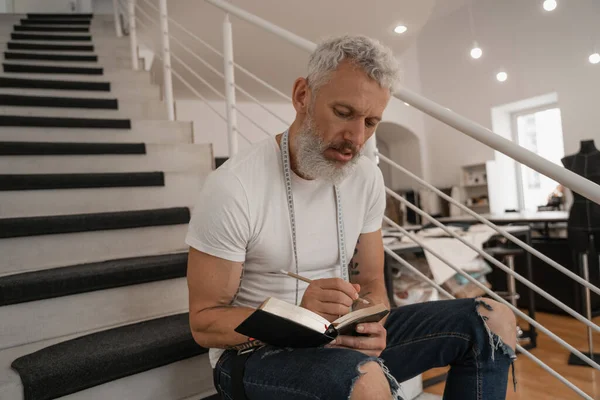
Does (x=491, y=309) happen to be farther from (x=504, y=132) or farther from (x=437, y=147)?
(x=437, y=147)

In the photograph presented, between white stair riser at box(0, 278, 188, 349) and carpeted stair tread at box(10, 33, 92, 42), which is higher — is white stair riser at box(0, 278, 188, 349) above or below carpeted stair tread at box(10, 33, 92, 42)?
below

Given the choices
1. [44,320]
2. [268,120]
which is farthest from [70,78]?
[268,120]

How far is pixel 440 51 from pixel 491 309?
8192 millimetres

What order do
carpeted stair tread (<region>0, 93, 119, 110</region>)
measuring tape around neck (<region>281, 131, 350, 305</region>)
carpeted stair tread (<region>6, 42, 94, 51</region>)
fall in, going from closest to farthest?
measuring tape around neck (<region>281, 131, 350, 305</region>), carpeted stair tread (<region>0, 93, 119, 110</region>), carpeted stair tread (<region>6, 42, 94, 51</region>)

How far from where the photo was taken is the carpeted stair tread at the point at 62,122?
2.14 m

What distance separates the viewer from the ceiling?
460 cm

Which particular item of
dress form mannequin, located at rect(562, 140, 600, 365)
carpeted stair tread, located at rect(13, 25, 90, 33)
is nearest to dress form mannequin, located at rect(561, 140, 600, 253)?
dress form mannequin, located at rect(562, 140, 600, 365)

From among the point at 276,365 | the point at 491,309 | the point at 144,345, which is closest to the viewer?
the point at 276,365

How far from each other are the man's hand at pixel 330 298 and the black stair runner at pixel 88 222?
1.05 metres

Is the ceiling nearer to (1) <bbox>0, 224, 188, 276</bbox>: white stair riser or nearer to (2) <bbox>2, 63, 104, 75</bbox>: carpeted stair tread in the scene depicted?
(2) <bbox>2, 63, 104, 75</bbox>: carpeted stair tread

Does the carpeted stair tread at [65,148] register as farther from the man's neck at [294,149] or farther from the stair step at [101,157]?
the man's neck at [294,149]

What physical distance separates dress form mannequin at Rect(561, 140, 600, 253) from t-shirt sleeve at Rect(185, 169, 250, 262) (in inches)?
104

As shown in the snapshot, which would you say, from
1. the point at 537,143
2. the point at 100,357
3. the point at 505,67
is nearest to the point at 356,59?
the point at 100,357

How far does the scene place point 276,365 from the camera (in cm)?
84
